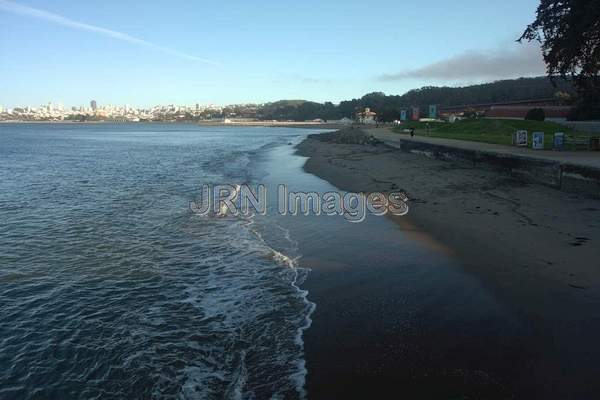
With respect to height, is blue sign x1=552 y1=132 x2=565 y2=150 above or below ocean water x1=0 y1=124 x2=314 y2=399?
above

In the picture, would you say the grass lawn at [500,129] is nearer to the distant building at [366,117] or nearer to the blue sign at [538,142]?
the blue sign at [538,142]

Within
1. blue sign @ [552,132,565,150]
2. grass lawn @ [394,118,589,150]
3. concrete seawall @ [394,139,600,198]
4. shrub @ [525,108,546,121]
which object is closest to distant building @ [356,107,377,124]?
shrub @ [525,108,546,121]

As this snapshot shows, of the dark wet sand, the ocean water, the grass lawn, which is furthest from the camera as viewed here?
the grass lawn

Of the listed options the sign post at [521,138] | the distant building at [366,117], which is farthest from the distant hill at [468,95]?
the sign post at [521,138]

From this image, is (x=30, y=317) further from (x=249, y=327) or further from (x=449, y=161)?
(x=449, y=161)

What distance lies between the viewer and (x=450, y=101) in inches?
5463

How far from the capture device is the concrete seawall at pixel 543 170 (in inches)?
546

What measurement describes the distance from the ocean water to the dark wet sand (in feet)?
1.91

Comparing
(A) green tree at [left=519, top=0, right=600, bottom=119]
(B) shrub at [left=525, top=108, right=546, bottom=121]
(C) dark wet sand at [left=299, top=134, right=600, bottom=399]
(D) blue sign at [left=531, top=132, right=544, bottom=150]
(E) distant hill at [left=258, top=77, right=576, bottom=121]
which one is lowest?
(C) dark wet sand at [left=299, top=134, right=600, bottom=399]

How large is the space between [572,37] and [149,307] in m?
20.2

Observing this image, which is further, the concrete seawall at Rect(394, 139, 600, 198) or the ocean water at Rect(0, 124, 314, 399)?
the concrete seawall at Rect(394, 139, 600, 198)

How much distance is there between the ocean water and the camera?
489 cm

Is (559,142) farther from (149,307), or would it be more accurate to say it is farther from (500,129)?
(149,307)

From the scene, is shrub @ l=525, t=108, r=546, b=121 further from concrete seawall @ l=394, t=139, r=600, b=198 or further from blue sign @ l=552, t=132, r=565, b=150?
blue sign @ l=552, t=132, r=565, b=150
